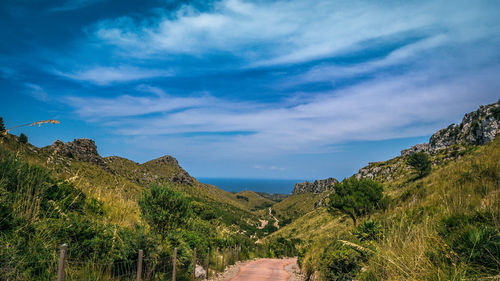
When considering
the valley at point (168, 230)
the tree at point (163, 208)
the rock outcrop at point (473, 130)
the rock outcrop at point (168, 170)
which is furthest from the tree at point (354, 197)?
the rock outcrop at point (168, 170)

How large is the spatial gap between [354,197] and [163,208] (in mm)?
22505

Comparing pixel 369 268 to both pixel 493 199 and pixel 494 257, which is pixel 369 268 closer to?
pixel 494 257

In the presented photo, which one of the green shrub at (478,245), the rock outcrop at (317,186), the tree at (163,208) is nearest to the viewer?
the green shrub at (478,245)

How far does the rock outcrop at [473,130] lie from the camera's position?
45.0 m

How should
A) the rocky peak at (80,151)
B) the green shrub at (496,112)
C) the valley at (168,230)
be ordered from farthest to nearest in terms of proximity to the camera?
the rocky peak at (80,151)
the green shrub at (496,112)
the valley at (168,230)

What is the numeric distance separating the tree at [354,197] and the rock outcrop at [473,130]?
2827 centimetres

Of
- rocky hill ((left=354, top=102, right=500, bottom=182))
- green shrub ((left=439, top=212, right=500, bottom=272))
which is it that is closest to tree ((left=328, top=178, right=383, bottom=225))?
rocky hill ((left=354, top=102, right=500, bottom=182))

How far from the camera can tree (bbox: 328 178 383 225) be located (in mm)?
26627

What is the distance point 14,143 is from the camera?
23.5ft

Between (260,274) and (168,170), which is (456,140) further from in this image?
(168,170)

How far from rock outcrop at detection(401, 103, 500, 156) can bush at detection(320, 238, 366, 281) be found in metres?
47.0

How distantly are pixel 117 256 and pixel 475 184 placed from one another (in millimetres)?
10293

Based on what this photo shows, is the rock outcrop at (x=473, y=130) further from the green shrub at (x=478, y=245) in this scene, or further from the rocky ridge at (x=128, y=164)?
the rocky ridge at (x=128, y=164)

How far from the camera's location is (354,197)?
27.1m
